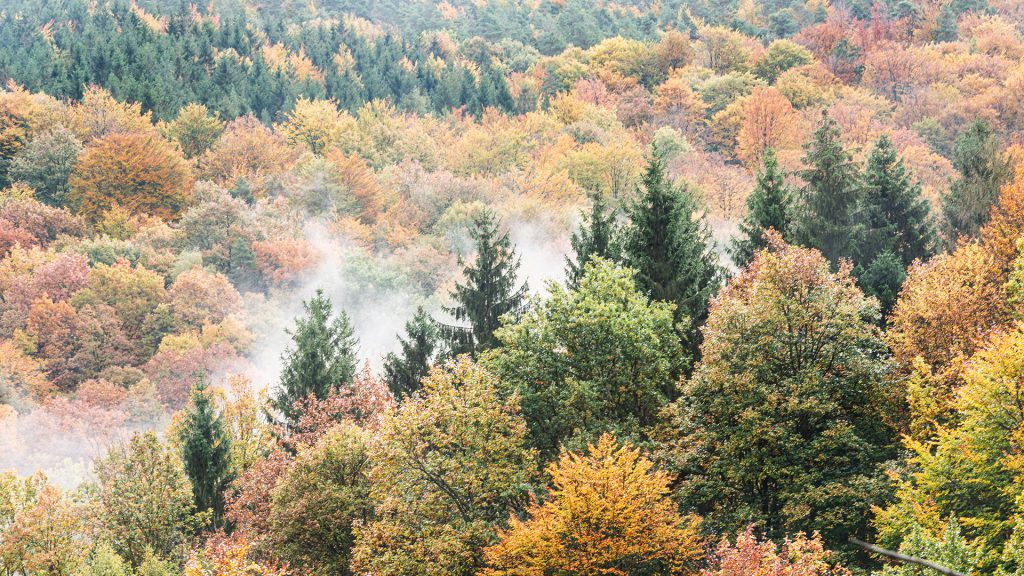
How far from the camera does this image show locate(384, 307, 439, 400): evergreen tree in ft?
127

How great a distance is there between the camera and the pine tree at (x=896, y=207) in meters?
43.4

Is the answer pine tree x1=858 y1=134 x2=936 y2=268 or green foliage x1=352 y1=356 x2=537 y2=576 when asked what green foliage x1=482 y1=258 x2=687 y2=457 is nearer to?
green foliage x1=352 y1=356 x2=537 y2=576

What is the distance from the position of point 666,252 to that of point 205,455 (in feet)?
74.6

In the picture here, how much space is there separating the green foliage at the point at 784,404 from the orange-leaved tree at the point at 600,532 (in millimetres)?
2693

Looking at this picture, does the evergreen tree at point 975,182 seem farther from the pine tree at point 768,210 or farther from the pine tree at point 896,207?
the pine tree at point 768,210

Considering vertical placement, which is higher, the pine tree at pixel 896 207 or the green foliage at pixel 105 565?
the pine tree at pixel 896 207

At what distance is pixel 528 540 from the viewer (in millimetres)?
23219

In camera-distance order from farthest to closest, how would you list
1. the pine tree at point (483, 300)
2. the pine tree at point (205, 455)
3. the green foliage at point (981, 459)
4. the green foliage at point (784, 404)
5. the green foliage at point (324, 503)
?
the pine tree at point (205, 455), the pine tree at point (483, 300), the green foliage at point (324, 503), the green foliage at point (784, 404), the green foliage at point (981, 459)

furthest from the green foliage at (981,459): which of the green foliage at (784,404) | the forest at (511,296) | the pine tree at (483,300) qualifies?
the pine tree at (483,300)

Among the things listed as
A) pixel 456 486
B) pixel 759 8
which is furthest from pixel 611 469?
pixel 759 8

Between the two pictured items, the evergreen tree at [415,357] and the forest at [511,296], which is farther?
the evergreen tree at [415,357]

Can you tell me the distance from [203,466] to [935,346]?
3091 centimetres

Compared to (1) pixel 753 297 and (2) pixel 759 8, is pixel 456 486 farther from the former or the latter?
(2) pixel 759 8

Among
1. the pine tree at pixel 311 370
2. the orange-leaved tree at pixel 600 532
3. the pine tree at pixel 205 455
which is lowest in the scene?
the orange-leaved tree at pixel 600 532
